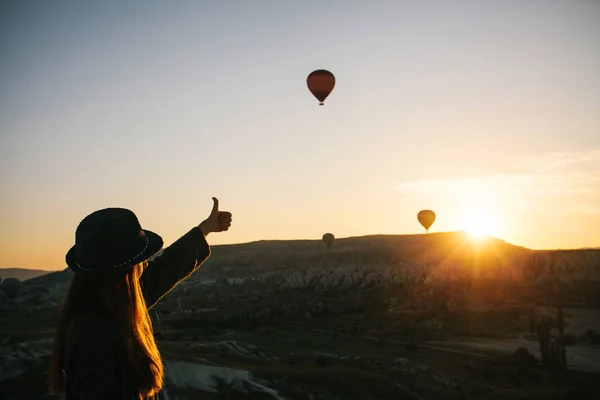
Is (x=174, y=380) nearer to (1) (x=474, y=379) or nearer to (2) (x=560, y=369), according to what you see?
(1) (x=474, y=379)

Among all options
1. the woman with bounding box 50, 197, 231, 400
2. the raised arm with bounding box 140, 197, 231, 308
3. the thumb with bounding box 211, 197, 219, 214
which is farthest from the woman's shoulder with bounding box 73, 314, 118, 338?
the thumb with bounding box 211, 197, 219, 214

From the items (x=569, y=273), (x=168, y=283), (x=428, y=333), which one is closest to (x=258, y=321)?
(x=428, y=333)

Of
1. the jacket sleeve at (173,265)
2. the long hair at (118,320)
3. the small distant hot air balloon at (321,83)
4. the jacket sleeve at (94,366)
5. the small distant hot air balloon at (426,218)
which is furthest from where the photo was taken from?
the small distant hot air balloon at (426,218)

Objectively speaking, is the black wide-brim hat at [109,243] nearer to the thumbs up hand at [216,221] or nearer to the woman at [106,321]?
the woman at [106,321]

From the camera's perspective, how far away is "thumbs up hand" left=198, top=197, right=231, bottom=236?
4047 millimetres

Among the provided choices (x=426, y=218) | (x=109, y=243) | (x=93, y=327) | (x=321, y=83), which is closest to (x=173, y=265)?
(x=109, y=243)

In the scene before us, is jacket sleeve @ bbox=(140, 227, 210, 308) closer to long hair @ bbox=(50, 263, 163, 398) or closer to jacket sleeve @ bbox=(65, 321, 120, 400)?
long hair @ bbox=(50, 263, 163, 398)

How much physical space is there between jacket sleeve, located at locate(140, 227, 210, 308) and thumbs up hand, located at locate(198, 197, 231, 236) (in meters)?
0.05

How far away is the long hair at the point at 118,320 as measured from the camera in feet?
9.05

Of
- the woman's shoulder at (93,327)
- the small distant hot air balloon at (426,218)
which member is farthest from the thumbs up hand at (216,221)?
the small distant hot air balloon at (426,218)

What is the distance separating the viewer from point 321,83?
39.2 metres

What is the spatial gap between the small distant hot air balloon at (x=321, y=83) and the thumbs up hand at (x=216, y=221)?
35.2 metres

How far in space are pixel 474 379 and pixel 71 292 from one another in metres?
17.7

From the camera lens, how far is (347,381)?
16.6 m
